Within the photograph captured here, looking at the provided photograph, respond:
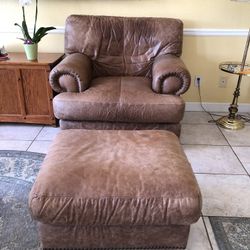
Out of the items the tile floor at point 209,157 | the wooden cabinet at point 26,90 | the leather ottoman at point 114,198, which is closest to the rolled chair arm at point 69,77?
the wooden cabinet at point 26,90

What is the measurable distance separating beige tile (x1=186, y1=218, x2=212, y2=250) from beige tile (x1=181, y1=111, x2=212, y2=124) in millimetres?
1393

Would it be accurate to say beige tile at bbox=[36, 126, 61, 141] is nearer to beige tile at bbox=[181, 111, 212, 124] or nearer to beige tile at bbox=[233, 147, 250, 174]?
beige tile at bbox=[181, 111, 212, 124]

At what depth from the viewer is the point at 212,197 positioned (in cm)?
171

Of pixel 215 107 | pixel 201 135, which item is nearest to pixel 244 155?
pixel 201 135

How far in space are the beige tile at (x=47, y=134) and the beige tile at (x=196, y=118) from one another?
4.05 ft

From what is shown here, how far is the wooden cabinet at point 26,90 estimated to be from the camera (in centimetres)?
238

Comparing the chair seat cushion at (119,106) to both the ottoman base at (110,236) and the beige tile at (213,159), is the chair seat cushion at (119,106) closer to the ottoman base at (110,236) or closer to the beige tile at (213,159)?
the beige tile at (213,159)

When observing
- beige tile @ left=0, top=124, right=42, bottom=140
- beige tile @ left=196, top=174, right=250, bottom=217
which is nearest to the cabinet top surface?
beige tile @ left=0, top=124, right=42, bottom=140

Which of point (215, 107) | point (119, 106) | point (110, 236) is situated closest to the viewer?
point (110, 236)

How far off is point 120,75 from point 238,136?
1.19 metres

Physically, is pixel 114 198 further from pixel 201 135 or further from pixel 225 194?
pixel 201 135

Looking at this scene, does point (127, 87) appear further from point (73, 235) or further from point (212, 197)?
point (73, 235)

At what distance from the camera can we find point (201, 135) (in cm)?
249

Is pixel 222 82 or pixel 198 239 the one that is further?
pixel 222 82
